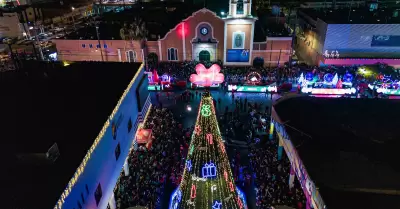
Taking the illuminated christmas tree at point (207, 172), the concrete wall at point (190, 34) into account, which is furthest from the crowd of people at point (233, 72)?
the illuminated christmas tree at point (207, 172)

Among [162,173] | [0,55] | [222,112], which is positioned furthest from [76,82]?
[0,55]

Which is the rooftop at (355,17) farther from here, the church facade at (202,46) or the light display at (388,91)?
the light display at (388,91)

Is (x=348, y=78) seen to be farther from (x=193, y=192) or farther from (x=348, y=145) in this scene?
(x=193, y=192)

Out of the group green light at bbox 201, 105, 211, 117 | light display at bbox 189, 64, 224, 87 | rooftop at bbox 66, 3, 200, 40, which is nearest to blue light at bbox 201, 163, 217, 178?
green light at bbox 201, 105, 211, 117

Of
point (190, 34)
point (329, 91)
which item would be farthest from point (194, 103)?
point (329, 91)

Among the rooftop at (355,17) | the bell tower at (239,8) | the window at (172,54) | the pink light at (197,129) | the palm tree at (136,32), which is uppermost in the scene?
the bell tower at (239,8)

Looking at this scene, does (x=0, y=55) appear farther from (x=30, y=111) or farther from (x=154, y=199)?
(x=154, y=199)

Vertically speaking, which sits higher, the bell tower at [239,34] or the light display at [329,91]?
the bell tower at [239,34]
